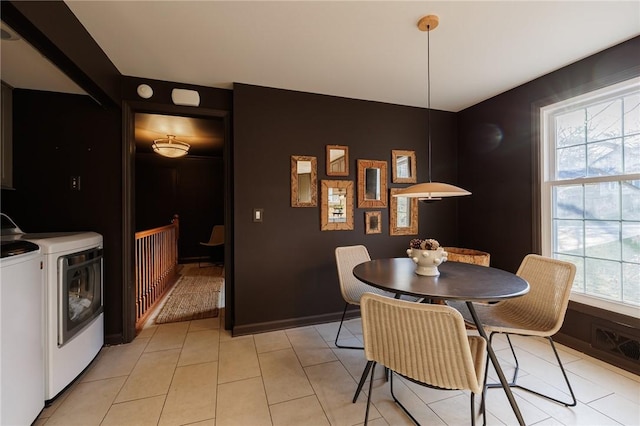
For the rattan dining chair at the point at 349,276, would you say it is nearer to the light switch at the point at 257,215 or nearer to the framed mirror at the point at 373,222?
the framed mirror at the point at 373,222

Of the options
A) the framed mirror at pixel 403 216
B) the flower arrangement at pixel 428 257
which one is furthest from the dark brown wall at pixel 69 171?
the framed mirror at pixel 403 216

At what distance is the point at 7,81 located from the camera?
214cm

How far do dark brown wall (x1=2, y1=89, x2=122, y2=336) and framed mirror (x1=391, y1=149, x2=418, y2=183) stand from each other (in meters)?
2.81

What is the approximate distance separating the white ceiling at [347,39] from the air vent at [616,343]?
223cm

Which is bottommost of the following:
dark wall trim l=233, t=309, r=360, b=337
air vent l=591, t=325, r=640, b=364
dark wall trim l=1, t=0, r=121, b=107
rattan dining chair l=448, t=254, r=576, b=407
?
dark wall trim l=233, t=309, r=360, b=337

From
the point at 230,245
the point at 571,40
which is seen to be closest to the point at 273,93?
the point at 230,245

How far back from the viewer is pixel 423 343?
1.16 metres

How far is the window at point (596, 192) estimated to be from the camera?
2098 mm

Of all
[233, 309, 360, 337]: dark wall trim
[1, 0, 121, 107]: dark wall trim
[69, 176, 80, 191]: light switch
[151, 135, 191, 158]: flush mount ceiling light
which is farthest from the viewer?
[151, 135, 191, 158]: flush mount ceiling light

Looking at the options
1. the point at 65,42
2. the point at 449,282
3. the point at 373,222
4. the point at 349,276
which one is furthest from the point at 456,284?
the point at 65,42

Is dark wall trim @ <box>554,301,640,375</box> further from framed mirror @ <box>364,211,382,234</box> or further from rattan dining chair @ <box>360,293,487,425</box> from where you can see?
framed mirror @ <box>364,211,382,234</box>

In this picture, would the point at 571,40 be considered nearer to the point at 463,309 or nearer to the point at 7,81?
the point at 463,309

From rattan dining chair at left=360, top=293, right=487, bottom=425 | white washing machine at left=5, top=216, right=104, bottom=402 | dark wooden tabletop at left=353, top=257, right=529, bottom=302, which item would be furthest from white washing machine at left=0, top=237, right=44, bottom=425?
dark wooden tabletop at left=353, top=257, right=529, bottom=302

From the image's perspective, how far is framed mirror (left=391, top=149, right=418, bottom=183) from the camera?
10.7 ft
